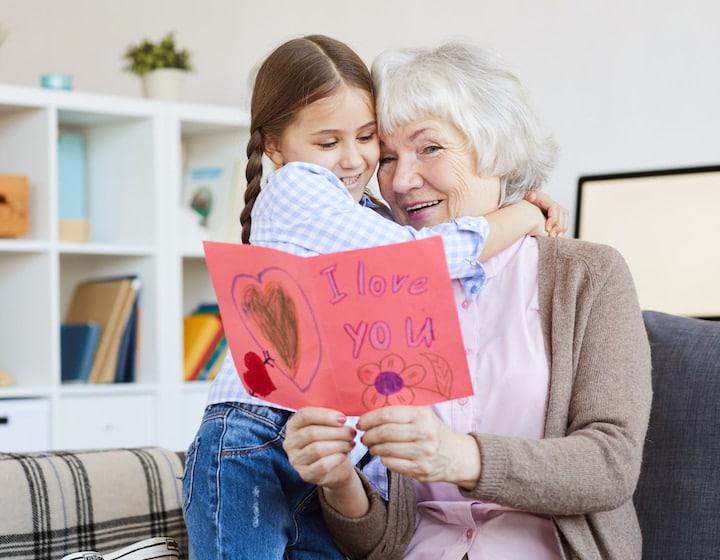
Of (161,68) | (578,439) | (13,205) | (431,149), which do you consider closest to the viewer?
(578,439)

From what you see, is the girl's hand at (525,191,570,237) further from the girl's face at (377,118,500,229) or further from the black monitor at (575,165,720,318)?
the black monitor at (575,165,720,318)

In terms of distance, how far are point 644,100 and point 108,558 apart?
192 cm

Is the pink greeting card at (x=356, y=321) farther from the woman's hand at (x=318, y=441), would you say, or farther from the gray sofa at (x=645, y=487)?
the gray sofa at (x=645, y=487)

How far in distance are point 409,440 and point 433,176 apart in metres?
0.49

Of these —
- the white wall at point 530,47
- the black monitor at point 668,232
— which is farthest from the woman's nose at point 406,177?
the black monitor at point 668,232

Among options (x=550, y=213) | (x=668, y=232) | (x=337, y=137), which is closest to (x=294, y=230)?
(x=337, y=137)

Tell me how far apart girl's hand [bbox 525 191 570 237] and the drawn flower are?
51cm

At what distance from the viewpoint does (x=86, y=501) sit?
1.54m

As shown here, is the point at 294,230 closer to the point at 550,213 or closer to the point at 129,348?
the point at 550,213

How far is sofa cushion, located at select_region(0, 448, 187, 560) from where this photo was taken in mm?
1464

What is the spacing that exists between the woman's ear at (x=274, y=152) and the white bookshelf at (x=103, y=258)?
5.76 ft

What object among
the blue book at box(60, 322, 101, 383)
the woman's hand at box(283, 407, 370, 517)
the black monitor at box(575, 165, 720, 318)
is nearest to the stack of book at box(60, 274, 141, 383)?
the blue book at box(60, 322, 101, 383)

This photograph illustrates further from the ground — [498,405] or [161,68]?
[161,68]

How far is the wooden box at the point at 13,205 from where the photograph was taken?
3117mm
